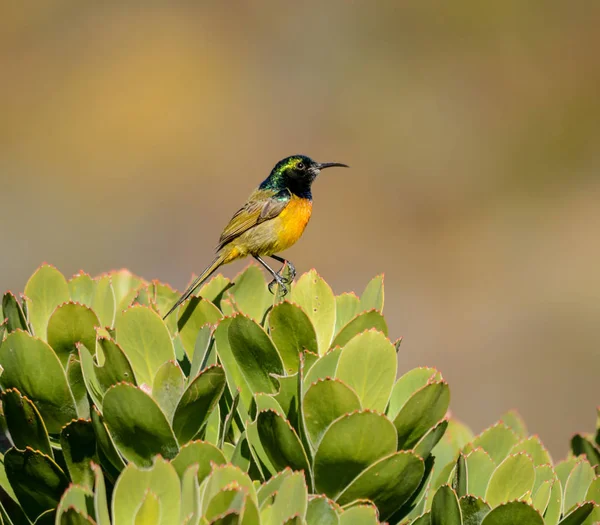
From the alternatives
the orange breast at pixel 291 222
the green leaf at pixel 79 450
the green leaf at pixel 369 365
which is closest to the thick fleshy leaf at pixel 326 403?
the green leaf at pixel 369 365

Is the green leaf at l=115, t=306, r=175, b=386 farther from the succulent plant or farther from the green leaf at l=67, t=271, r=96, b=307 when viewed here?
the green leaf at l=67, t=271, r=96, b=307

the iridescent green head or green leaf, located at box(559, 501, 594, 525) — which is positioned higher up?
the iridescent green head

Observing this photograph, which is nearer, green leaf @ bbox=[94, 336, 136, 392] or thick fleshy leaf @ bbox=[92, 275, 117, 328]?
green leaf @ bbox=[94, 336, 136, 392]

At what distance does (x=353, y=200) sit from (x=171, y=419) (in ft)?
37.7

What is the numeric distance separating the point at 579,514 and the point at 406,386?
494mm

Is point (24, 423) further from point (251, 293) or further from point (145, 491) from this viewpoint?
point (251, 293)

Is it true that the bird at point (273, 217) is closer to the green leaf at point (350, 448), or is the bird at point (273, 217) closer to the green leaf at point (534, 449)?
the green leaf at point (534, 449)

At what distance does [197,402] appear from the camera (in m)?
1.75

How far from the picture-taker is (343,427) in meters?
1.68

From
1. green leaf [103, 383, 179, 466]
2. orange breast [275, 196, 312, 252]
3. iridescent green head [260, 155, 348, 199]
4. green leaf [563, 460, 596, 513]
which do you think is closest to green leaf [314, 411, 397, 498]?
green leaf [103, 383, 179, 466]

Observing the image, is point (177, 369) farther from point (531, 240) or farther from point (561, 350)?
point (531, 240)

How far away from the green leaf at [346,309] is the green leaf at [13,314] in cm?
88

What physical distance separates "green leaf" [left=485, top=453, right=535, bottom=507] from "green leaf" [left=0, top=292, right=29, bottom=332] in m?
1.29

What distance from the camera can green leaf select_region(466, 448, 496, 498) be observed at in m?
1.95
